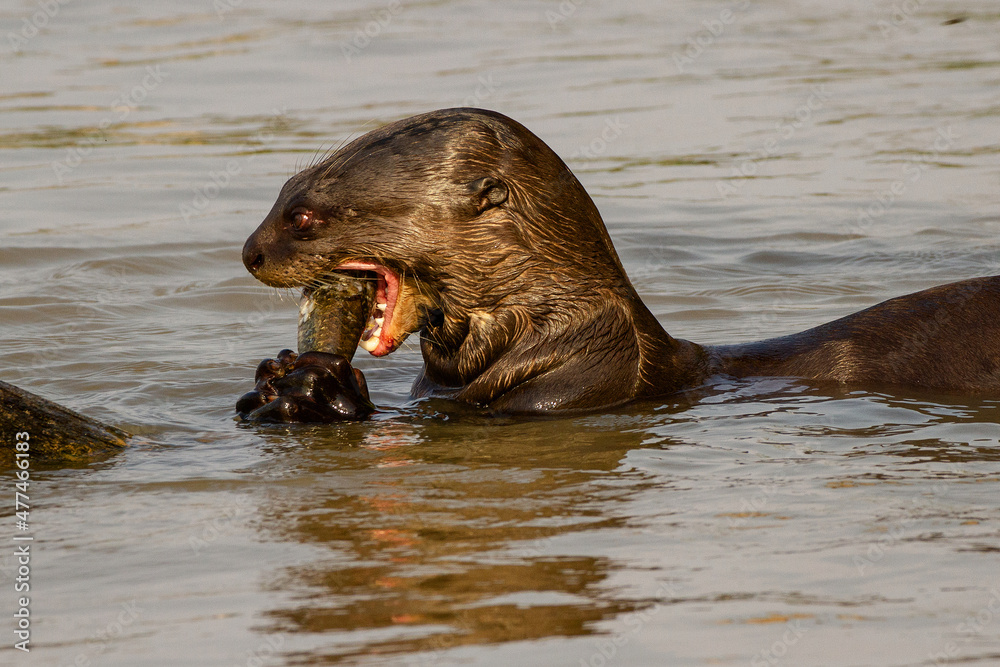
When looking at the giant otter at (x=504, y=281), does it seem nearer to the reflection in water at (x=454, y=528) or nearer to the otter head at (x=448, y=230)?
the otter head at (x=448, y=230)

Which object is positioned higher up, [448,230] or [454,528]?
[448,230]

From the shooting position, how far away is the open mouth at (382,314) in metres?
5.48

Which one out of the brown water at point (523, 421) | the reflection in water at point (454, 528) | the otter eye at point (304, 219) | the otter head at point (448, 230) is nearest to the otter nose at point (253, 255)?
the otter head at point (448, 230)

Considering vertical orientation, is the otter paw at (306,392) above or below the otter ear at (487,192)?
below

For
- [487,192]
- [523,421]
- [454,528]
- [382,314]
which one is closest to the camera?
[454,528]

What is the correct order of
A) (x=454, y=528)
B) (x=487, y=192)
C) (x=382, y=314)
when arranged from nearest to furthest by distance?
(x=454, y=528)
(x=487, y=192)
(x=382, y=314)

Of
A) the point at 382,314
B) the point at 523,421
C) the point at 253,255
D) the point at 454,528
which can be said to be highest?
the point at 253,255

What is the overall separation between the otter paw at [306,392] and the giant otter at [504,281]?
0.24 meters

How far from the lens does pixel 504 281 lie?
213 inches

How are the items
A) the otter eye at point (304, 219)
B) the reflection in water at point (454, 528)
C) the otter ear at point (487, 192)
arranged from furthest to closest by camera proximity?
the otter eye at point (304, 219)
the otter ear at point (487, 192)
the reflection in water at point (454, 528)

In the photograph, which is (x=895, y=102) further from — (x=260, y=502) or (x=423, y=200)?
(x=260, y=502)

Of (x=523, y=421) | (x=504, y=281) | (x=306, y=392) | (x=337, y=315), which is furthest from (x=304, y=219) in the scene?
(x=523, y=421)

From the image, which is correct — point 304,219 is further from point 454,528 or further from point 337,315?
point 454,528

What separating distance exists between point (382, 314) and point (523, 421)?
28.9 inches
